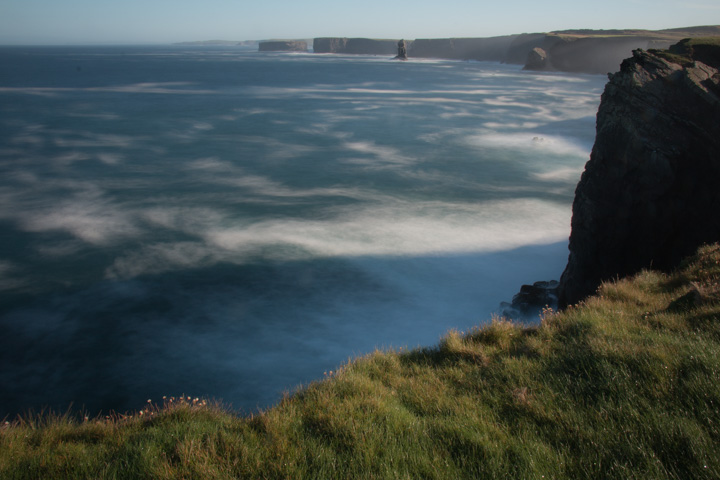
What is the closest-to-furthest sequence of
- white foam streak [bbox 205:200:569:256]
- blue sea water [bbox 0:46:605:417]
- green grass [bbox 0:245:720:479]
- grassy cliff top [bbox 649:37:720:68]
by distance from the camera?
green grass [bbox 0:245:720:479] < blue sea water [bbox 0:46:605:417] < grassy cliff top [bbox 649:37:720:68] < white foam streak [bbox 205:200:569:256]

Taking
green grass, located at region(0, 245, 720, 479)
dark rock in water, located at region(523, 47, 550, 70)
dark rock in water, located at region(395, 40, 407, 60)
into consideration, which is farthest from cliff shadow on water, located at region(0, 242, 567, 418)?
dark rock in water, located at region(395, 40, 407, 60)

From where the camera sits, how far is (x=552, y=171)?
2839 cm

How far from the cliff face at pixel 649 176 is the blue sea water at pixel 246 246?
10.6ft

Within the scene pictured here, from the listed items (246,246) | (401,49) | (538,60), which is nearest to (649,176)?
(246,246)

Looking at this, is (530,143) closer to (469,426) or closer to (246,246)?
(246,246)

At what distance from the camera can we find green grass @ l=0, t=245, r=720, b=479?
12.5 ft

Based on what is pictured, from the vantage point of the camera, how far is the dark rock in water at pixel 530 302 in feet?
43.0

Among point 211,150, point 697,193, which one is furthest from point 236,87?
point 697,193

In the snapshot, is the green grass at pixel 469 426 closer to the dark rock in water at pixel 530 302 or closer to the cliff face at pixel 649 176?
the cliff face at pixel 649 176

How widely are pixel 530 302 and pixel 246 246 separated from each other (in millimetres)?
10079

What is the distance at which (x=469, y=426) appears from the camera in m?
4.41

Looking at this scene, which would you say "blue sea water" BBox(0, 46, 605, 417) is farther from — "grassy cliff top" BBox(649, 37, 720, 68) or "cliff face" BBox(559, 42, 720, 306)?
"grassy cliff top" BBox(649, 37, 720, 68)

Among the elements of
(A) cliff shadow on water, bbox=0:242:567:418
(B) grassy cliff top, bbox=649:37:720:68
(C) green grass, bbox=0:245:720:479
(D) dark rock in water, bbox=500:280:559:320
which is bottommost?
(A) cliff shadow on water, bbox=0:242:567:418

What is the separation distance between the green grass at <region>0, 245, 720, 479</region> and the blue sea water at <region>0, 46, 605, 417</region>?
180 cm
